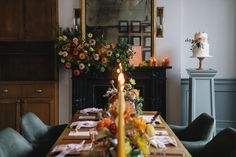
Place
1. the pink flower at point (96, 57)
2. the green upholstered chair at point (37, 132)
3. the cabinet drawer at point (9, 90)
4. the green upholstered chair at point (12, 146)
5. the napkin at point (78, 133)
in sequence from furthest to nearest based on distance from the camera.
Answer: the cabinet drawer at point (9, 90) → the pink flower at point (96, 57) → the green upholstered chair at point (37, 132) → the napkin at point (78, 133) → the green upholstered chair at point (12, 146)

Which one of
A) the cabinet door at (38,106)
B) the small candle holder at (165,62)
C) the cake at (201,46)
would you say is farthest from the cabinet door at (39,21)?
the cake at (201,46)

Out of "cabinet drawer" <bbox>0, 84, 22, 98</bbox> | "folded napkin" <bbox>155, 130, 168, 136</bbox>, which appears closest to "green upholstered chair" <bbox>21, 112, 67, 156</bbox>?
"folded napkin" <bbox>155, 130, 168, 136</bbox>

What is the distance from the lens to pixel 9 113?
5.13m

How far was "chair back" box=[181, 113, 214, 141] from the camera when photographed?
2902 millimetres

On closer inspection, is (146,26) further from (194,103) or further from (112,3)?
(194,103)

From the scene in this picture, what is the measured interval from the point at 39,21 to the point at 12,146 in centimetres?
321

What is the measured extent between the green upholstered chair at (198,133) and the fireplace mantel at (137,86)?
1.89 m

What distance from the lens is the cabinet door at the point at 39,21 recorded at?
5211mm

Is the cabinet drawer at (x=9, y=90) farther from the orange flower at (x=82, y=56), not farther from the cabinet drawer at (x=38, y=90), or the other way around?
the orange flower at (x=82, y=56)

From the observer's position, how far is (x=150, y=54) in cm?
531

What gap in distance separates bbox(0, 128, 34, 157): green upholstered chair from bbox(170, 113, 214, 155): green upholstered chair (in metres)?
1.24

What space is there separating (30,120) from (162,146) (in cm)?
141

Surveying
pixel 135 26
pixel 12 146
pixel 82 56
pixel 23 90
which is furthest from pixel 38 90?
pixel 12 146

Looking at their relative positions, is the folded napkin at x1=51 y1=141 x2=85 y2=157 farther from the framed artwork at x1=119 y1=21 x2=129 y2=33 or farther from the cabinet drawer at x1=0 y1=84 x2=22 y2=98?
the framed artwork at x1=119 y1=21 x2=129 y2=33
